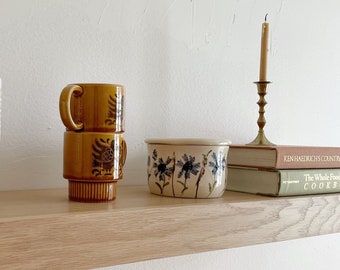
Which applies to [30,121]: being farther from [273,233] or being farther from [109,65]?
[273,233]

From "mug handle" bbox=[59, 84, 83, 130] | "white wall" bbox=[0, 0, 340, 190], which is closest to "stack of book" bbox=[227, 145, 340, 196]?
"white wall" bbox=[0, 0, 340, 190]

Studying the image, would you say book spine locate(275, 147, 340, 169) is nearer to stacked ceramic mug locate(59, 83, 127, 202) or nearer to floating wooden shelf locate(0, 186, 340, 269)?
floating wooden shelf locate(0, 186, 340, 269)

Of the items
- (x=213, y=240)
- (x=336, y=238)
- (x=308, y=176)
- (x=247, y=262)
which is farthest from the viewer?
(x=336, y=238)

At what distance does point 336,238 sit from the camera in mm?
839

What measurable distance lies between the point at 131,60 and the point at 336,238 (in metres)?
0.49

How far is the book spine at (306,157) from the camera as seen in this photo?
515 millimetres

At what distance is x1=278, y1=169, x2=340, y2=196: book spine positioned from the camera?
51 cm

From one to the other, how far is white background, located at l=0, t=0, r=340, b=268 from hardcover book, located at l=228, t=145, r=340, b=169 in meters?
0.10

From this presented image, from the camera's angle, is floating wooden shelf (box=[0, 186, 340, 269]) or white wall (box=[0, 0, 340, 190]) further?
white wall (box=[0, 0, 340, 190])

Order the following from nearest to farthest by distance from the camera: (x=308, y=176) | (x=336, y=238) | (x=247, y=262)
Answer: (x=308, y=176)
(x=247, y=262)
(x=336, y=238)

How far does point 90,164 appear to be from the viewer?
432 mm

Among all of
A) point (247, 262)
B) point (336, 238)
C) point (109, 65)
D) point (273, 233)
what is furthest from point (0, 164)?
point (336, 238)

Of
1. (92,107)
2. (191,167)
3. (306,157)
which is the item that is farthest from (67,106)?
(306,157)

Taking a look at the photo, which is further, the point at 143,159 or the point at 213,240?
the point at 143,159
